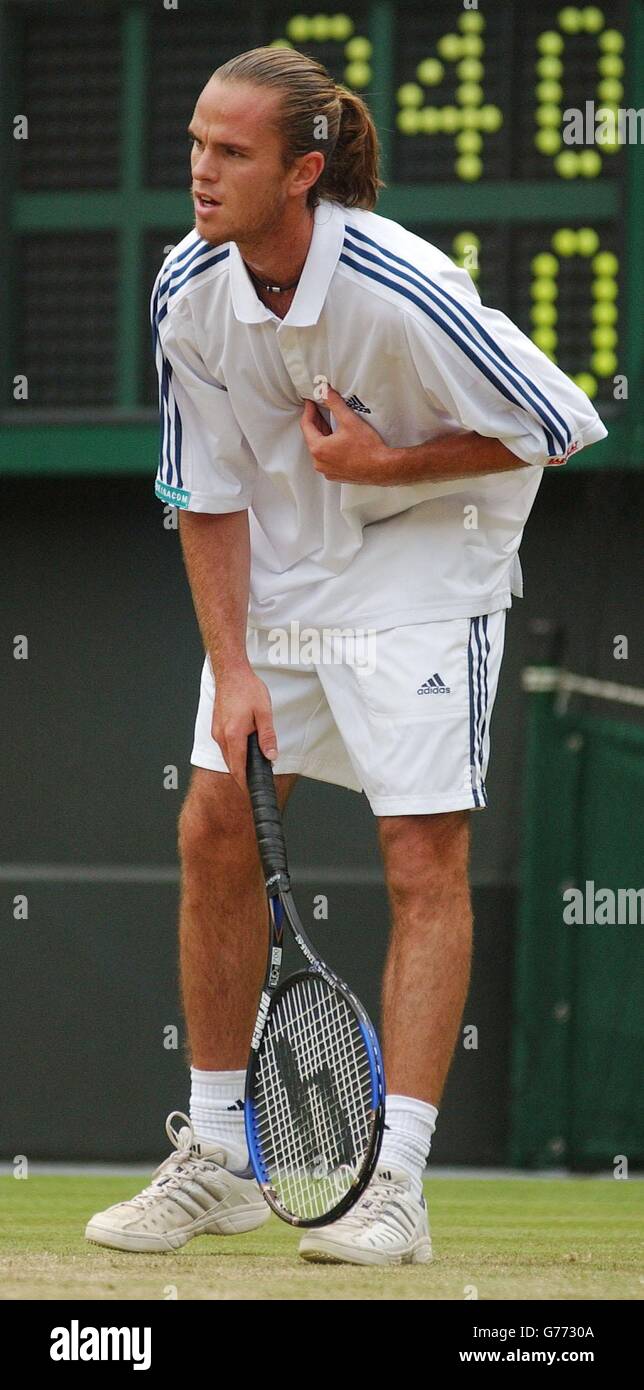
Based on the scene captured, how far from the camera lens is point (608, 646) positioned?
673 centimetres

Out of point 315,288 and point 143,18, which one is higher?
point 143,18

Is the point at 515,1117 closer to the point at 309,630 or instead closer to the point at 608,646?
the point at 608,646

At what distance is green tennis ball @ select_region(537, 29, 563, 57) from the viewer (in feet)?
20.2

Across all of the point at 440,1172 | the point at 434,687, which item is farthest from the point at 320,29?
the point at 434,687

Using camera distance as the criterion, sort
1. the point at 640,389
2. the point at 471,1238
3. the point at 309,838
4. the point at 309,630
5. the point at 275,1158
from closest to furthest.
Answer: the point at 275,1158 → the point at 309,630 → the point at 471,1238 → the point at 640,389 → the point at 309,838

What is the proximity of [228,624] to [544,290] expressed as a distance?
3.10 meters

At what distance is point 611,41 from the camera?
618cm

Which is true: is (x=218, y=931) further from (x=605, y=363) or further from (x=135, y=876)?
(x=605, y=363)

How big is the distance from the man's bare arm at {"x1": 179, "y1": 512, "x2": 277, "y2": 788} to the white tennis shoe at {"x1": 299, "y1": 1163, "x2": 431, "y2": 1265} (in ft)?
2.05

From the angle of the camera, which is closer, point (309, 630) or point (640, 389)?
point (309, 630)

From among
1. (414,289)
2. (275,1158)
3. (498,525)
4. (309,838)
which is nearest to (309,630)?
(498,525)

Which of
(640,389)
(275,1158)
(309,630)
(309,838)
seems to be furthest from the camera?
(309,838)

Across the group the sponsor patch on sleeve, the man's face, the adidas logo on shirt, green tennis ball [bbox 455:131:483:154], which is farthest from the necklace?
green tennis ball [bbox 455:131:483:154]

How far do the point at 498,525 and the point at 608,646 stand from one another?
3473mm
